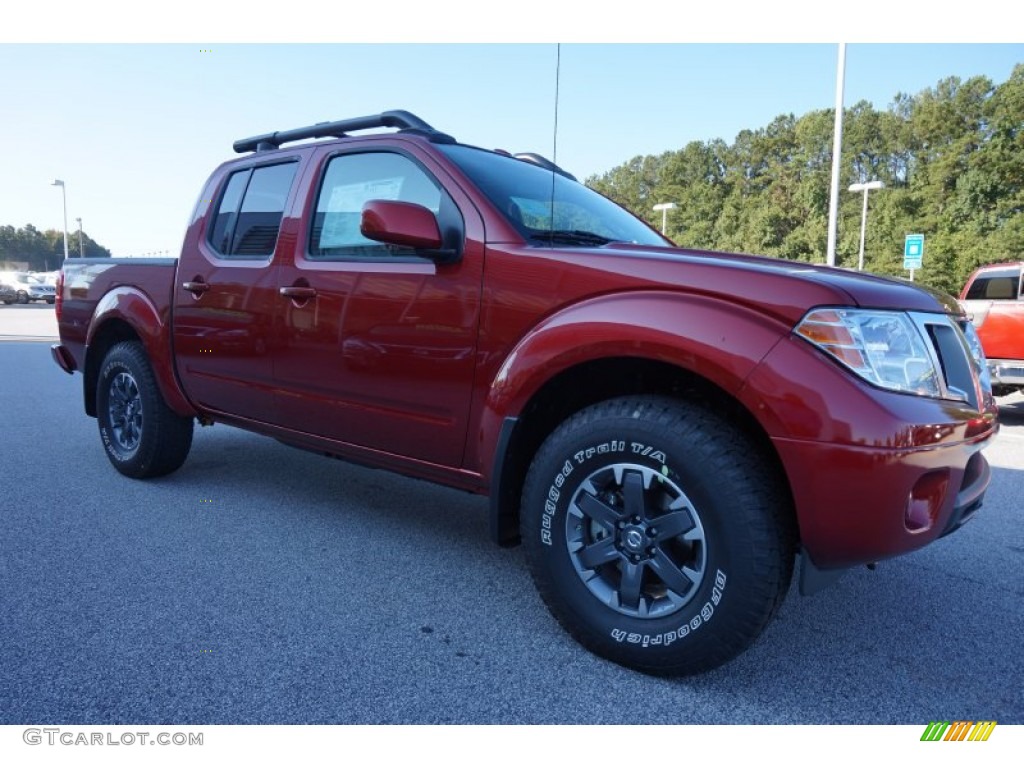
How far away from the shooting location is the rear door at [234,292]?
344 centimetres

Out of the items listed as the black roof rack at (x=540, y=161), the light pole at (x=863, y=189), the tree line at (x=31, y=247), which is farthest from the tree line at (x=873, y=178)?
the tree line at (x=31, y=247)

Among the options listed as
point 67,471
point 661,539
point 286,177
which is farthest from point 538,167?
point 67,471

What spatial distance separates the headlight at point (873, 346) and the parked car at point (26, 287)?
41.6 meters

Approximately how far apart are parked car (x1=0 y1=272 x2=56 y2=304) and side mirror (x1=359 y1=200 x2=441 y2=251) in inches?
1585

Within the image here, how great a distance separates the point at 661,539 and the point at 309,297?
6.15 feet

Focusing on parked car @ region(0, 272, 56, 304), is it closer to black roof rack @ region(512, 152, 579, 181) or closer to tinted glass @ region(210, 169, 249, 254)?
tinted glass @ region(210, 169, 249, 254)

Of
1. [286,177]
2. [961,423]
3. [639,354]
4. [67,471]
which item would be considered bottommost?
[67,471]

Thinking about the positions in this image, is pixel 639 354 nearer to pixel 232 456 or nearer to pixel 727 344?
pixel 727 344

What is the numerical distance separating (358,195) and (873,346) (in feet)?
7.33

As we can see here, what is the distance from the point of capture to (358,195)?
3.21 metres

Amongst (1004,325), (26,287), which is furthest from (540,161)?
(26,287)

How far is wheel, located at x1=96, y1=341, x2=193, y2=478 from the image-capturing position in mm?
4203

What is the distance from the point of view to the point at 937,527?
203cm

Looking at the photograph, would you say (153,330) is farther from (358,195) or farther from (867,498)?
(867,498)
